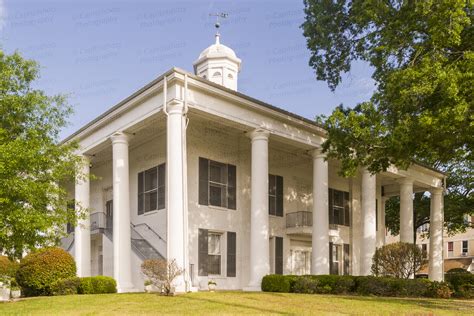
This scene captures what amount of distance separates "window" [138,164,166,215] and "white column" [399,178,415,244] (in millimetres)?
14061

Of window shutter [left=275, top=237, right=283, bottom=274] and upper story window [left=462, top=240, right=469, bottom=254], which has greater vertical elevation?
window shutter [left=275, top=237, right=283, bottom=274]

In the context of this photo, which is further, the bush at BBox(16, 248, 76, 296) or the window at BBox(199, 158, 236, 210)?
the window at BBox(199, 158, 236, 210)

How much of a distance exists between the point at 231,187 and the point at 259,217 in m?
3.70

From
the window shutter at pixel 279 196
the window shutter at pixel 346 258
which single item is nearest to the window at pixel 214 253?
the window shutter at pixel 279 196

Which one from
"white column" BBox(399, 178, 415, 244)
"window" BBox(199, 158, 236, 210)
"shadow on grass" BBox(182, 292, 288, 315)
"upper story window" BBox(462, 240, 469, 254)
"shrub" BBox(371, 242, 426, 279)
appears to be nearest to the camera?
"shadow on grass" BBox(182, 292, 288, 315)

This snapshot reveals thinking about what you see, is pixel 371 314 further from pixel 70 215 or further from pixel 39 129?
pixel 39 129

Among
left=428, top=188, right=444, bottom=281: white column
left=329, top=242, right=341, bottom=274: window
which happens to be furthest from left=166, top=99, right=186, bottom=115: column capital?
left=428, top=188, right=444, bottom=281: white column

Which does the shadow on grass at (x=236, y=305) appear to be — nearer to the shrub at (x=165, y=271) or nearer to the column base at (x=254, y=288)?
the shrub at (x=165, y=271)

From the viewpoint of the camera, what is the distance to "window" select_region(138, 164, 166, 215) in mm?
24312

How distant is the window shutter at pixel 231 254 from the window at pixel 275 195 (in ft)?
8.99

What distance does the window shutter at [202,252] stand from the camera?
23.4 meters

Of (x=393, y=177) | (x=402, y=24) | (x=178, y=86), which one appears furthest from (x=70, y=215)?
(x=393, y=177)

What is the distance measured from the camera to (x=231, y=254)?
2462 centimetres

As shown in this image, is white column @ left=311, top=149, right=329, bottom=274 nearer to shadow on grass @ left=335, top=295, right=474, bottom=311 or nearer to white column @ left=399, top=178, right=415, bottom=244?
shadow on grass @ left=335, top=295, right=474, bottom=311
